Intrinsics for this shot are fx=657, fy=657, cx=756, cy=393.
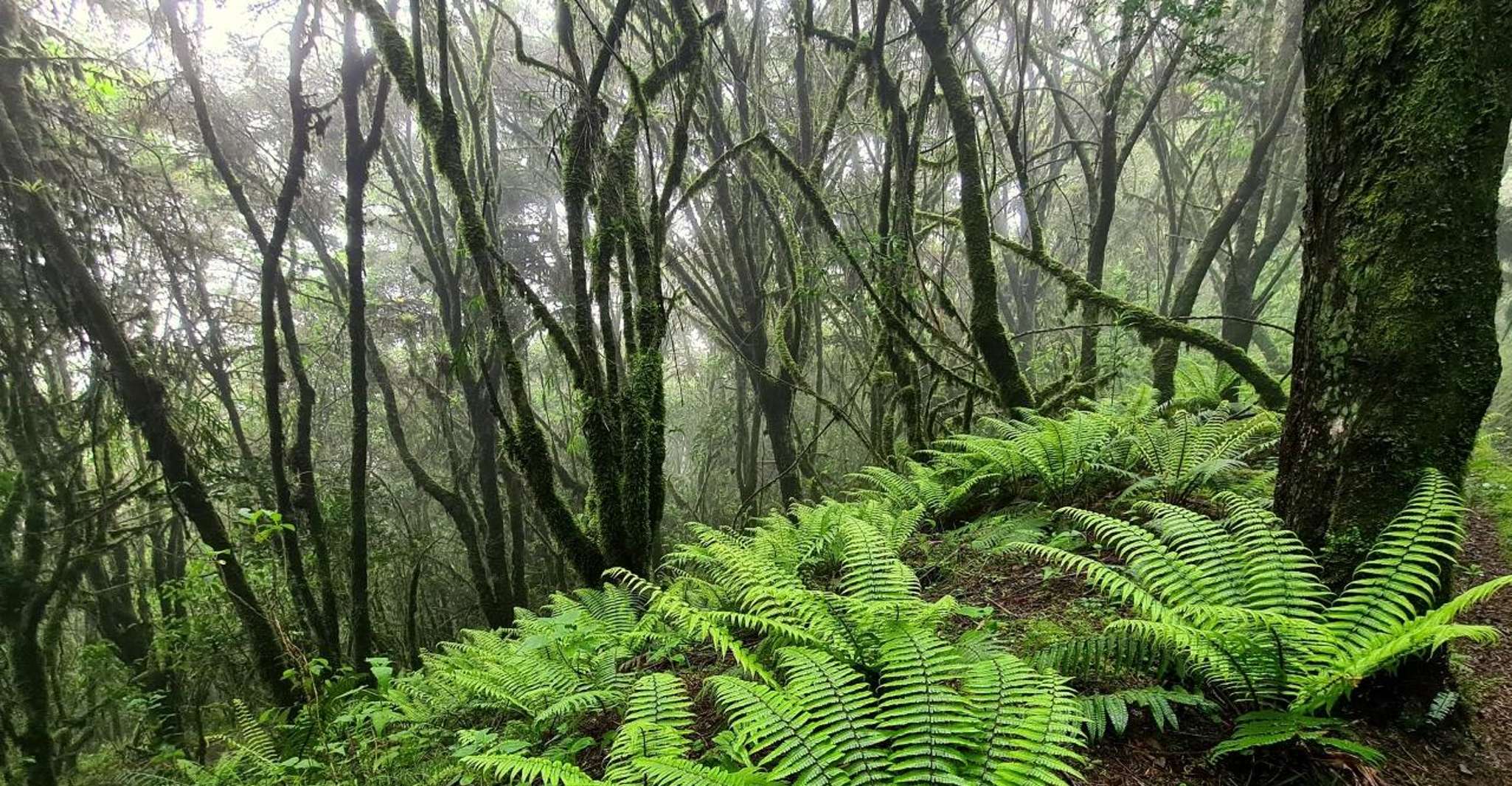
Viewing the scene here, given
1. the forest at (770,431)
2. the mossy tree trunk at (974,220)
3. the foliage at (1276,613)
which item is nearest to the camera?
the foliage at (1276,613)

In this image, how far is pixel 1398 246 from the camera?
213 centimetres

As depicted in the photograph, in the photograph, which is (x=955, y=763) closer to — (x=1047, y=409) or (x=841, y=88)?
(x=1047, y=409)

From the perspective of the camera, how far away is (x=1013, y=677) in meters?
1.85

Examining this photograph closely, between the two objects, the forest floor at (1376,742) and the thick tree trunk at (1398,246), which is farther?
the thick tree trunk at (1398,246)

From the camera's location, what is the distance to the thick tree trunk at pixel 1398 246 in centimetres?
204

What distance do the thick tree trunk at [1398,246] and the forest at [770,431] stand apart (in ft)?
0.04

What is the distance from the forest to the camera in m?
2.03

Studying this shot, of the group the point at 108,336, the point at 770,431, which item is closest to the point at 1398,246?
the point at 770,431

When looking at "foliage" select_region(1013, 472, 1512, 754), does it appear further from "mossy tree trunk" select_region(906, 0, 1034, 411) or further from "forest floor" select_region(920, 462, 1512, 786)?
"mossy tree trunk" select_region(906, 0, 1034, 411)

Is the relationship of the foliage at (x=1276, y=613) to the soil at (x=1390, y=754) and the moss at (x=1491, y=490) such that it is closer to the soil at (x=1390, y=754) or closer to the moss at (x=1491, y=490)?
the soil at (x=1390, y=754)

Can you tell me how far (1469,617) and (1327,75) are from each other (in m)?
2.41

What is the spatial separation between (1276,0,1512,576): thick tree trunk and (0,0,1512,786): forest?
1 centimetres

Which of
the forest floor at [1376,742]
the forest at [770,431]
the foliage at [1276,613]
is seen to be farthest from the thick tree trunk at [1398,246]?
the forest floor at [1376,742]

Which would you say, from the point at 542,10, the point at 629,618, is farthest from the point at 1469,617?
the point at 542,10
